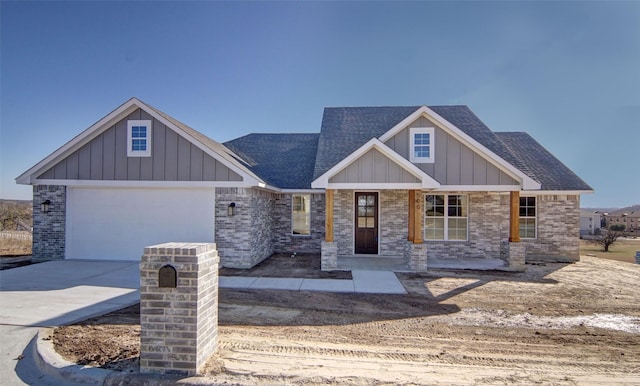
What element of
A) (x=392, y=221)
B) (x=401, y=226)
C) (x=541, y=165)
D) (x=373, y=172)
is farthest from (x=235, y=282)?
(x=541, y=165)

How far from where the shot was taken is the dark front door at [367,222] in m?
12.8

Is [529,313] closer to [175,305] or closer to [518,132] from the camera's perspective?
[175,305]

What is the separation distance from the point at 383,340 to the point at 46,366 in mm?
4452

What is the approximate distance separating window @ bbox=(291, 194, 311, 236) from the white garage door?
13.6 feet

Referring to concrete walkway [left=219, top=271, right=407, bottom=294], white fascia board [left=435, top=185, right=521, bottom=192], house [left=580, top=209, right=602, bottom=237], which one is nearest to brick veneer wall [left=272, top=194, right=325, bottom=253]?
concrete walkway [left=219, top=271, right=407, bottom=294]

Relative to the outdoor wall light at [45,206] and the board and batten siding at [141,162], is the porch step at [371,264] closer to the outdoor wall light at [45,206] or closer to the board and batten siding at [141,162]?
the board and batten siding at [141,162]

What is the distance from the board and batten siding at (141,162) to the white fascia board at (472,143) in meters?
6.45

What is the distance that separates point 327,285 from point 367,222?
4.88m

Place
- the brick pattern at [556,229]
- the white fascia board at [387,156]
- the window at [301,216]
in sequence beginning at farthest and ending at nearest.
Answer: the window at [301,216]
the brick pattern at [556,229]
the white fascia board at [387,156]

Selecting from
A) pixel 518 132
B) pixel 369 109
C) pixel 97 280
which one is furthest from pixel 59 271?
pixel 518 132

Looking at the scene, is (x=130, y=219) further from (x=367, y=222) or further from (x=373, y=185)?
(x=367, y=222)

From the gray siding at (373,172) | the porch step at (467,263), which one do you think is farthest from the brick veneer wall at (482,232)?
the gray siding at (373,172)

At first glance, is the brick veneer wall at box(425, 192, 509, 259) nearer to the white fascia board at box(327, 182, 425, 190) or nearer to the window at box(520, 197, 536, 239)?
the window at box(520, 197, 536, 239)

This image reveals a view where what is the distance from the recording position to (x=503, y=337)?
5281 millimetres
